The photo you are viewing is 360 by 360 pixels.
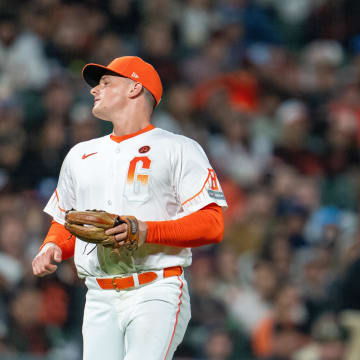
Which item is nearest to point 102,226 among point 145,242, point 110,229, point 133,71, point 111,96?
point 110,229

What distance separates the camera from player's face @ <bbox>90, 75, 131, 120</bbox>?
3.72 metres

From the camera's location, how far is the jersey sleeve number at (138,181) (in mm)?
3469

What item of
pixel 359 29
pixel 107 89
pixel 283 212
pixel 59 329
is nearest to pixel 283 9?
pixel 359 29

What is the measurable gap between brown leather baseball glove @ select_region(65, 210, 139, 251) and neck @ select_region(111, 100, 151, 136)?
66 centimetres

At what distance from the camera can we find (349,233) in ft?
24.7

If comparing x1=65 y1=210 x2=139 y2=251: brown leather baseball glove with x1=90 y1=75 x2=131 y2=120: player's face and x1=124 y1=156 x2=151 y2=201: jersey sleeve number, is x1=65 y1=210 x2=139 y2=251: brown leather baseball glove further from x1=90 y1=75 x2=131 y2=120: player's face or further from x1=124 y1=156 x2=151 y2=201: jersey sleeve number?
x1=90 y1=75 x2=131 y2=120: player's face

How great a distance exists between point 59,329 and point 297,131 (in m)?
3.78

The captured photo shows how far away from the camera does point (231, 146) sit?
8359 mm

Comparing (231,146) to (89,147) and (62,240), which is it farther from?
(62,240)

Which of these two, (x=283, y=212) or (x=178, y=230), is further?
(x=283, y=212)

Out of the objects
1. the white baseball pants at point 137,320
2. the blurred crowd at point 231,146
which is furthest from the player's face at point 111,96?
the blurred crowd at point 231,146

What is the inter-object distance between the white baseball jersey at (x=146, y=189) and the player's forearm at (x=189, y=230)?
71 mm

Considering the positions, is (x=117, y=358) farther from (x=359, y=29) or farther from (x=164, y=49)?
(x=359, y=29)

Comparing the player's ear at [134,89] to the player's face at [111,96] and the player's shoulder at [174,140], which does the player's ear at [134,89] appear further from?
the player's shoulder at [174,140]
